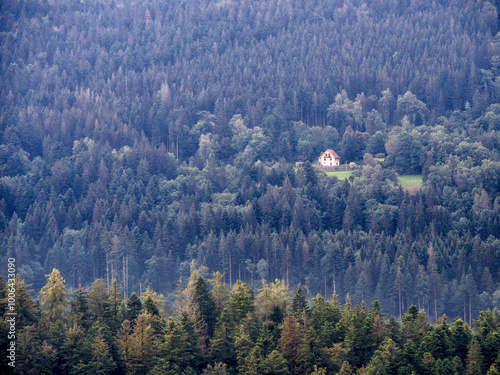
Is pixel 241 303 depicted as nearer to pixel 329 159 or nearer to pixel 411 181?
pixel 411 181

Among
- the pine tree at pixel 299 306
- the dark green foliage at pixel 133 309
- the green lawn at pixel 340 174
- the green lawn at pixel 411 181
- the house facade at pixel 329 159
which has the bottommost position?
the green lawn at pixel 411 181

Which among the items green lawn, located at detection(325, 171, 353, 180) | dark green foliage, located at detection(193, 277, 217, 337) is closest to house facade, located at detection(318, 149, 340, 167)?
green lawn, located at detection(325, 171, 353, 180)

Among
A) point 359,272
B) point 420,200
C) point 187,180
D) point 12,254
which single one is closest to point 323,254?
point 359,272

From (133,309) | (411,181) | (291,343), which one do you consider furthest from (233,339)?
(411,181)

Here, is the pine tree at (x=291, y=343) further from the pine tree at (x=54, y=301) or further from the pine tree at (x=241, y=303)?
the pine tree at (x=54, y=301)

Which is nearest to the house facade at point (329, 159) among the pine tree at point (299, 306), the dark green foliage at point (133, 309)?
the pine tree at point (299, 306)
